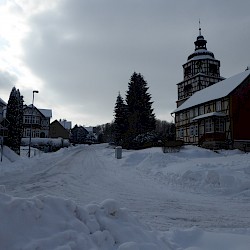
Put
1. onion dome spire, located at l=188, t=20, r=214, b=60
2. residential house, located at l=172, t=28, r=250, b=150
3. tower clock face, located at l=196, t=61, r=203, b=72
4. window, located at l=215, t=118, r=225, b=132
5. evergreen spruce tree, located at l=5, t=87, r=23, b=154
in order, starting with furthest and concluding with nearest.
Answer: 1. onion dome spire, located at l=188, t=20, r=214, b=60
2. tower clock face, located at l=196, t=61, r=203, b=72
3. window, located at l=215, t=118, r=225, b=132
4. residential house, located at l=172, t=28, r=250, b=150
5. evergreen spruce tree, located at l=5, t=87, r=23, b=154

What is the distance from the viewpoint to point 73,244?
4.24m

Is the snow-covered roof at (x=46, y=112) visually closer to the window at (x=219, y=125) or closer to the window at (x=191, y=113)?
the window at (x=191, y=113)

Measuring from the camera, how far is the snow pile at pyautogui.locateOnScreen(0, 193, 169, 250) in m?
4.13

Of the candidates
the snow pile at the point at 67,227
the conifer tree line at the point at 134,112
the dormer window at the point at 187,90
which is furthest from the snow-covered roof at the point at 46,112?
the snow pile at the point at 67,227

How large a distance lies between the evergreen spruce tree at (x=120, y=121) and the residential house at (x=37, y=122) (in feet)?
82.8

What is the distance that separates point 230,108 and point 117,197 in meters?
27.6

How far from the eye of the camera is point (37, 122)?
248 feet

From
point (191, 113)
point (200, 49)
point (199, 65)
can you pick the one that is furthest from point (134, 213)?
point (200, 49)

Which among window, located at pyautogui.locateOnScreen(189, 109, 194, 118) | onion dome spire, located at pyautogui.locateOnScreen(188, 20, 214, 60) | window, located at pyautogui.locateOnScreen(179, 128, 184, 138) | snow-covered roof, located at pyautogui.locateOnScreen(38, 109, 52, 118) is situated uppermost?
onion dome spire, located at pyautogui.locateOnScreen(188, 20, 214, 60)

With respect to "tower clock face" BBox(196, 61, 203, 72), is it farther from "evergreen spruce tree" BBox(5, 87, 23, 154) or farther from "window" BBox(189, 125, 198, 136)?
"evergreen spruce tree" BBox(5, 87, 23, 154)

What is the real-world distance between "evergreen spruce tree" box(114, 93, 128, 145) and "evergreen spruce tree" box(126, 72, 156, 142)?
3.72 ft

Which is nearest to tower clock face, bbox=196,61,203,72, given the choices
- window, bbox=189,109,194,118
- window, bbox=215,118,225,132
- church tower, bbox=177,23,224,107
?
church tower, bbox=177,23,224,107

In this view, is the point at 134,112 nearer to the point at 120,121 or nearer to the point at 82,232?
the point at 120,121

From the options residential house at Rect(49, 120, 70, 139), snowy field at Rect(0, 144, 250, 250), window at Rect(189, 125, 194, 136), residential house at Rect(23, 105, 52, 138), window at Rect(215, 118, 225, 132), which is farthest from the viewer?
residential house at Rect(49, 120, 70, 139)
